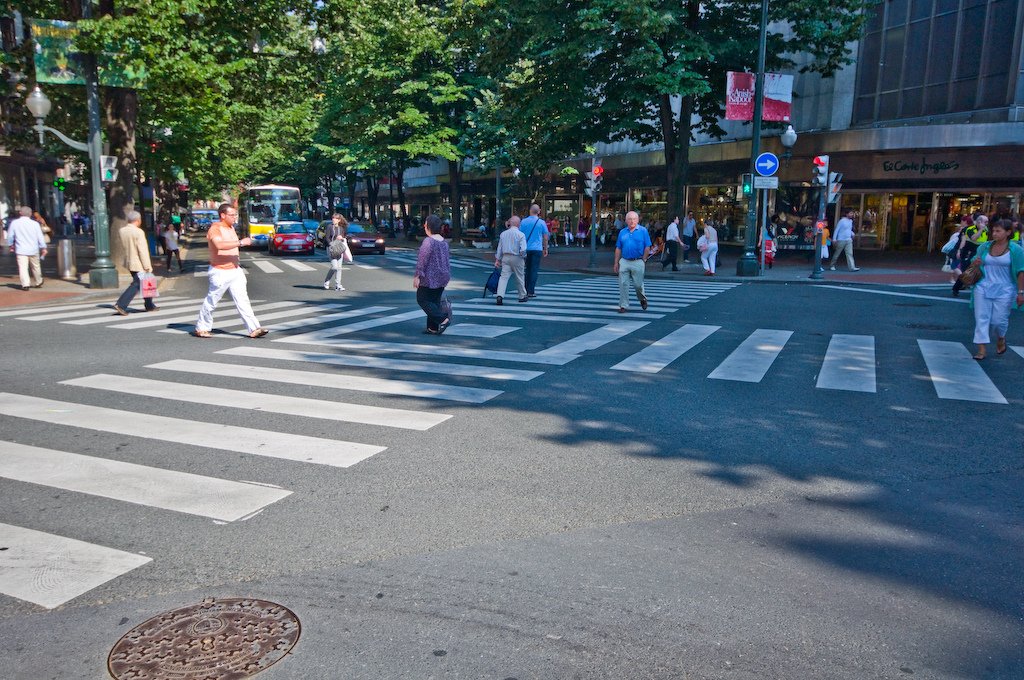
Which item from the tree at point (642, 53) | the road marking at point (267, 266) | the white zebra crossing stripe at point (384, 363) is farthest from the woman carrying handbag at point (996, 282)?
the road marking at point (267, 266)

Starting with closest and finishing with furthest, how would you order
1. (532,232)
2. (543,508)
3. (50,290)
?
(543,508)
(532,232)
(50,290)

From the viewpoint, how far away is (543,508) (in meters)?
4.86

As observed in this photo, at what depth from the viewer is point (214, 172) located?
42312 mm

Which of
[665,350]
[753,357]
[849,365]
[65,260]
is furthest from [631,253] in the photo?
[65,260]

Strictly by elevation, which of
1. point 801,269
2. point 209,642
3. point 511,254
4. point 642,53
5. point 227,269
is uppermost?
point 642,53

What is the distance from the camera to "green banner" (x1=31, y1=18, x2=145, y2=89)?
1769 cm

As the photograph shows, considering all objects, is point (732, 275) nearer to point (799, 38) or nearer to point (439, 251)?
point (799, 38)

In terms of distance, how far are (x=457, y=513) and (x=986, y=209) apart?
102ft

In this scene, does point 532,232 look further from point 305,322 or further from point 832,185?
point 832,185

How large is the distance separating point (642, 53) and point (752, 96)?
3.79 metres

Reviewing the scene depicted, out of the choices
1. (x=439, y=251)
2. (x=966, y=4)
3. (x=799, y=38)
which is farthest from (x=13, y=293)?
(x=966, y=4)

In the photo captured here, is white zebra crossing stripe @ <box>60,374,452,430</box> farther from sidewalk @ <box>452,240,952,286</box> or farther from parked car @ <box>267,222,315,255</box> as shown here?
parked car @ <box>267,222,315,255</box>

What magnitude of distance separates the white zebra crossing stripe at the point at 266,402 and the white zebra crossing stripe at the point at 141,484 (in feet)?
5.35

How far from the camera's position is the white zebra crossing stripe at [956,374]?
791 centimetres
